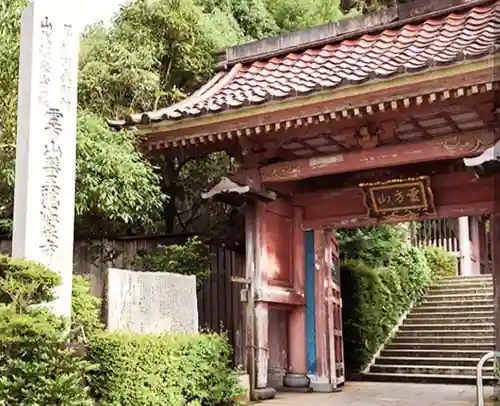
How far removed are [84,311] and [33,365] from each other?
145 cm

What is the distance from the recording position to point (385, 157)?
973 cm

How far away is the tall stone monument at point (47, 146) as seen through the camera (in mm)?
6664

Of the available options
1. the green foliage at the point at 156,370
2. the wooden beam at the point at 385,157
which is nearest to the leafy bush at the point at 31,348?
the green foliage at the point at 156,370

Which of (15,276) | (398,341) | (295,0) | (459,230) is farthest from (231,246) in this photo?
(459,230)

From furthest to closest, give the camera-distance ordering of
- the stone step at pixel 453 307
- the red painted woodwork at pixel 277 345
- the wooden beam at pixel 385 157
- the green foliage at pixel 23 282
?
1. the stone step at pixel 453 307
2. the red painted woodwork at pixel 277 345
3. the wooden beam at pixel 385 157
4. the green foliage at pixel 23 282

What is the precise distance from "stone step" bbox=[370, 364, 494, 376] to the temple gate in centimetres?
240

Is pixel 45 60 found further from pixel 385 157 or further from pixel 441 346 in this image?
pixel 441 346

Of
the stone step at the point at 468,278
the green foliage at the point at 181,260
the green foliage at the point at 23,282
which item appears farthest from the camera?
the stone step at the point at 468,278

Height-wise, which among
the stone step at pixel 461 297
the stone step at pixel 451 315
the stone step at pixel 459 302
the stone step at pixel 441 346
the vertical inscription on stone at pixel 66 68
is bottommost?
the stone step at pixel 441 346

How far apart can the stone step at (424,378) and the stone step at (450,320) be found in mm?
2626

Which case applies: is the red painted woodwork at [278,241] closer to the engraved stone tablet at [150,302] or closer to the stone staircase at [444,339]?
the engraved stone tablet at [150,302]

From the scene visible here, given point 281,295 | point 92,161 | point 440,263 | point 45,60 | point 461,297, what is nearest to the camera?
point 45,60

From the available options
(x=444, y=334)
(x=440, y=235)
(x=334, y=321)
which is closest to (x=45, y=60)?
(x=334, y=321)

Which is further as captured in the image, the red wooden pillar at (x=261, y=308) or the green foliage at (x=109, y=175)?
the red wooden pillar at (x=261, y=308)
